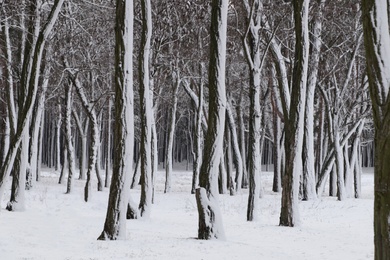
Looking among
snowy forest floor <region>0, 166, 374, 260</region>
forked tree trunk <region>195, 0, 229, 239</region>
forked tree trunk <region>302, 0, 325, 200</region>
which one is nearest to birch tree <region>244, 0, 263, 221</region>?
snowy forest floor <region>0, 166, 374, 260</region>

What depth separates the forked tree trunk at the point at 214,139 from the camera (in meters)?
10.7

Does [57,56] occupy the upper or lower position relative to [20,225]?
upper

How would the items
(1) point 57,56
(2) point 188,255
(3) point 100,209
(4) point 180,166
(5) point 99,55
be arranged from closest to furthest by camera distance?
Answer: (2) point 188,255
(3) point 100,209
(1) point 57,56
(5) point 99,55
(4) point 180,166

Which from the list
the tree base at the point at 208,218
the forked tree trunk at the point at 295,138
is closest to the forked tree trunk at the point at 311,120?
the forked tree trunk at the point at 295,138

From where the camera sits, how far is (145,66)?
14.2 metres

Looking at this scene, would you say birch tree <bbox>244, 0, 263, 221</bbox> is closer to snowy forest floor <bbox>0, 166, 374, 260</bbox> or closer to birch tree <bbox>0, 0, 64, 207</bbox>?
snowy forest floor <bbox>0, 166, 374, 260</bbox>

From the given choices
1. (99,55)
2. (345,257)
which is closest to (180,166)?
(99,55)

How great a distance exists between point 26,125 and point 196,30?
11997mm

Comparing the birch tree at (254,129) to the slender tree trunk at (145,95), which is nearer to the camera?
the slender tree trunk at (145,95)

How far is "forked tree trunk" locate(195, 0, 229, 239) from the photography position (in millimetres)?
10695

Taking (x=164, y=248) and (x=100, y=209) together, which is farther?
(x=100, y=209)

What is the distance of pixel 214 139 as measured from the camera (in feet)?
36.2

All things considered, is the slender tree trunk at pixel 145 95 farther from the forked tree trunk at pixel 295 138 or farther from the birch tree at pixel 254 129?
the forked tree trunk at pixel 295 138

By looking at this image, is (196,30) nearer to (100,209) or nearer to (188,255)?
(100,209)
